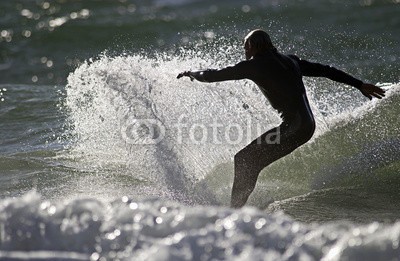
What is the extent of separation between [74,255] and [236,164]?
8.79 ft

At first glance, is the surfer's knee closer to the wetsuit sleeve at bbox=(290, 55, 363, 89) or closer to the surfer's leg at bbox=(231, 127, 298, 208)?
the surfer's leg at bbox=(231, 127, 298, 208)

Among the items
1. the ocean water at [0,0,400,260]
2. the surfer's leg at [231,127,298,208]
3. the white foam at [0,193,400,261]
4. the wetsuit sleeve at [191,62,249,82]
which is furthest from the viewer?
the surfer's leg at [231,127,298,208]

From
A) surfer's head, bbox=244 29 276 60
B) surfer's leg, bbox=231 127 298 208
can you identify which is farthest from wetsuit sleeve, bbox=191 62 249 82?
surfer's leg, bbox=231 127 298 208

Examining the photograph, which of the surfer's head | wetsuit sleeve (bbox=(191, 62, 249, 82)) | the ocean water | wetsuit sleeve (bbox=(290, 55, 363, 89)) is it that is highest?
the surfer's head

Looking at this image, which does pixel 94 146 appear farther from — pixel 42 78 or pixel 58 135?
pixel 42 78

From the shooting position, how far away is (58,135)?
37.1ft
